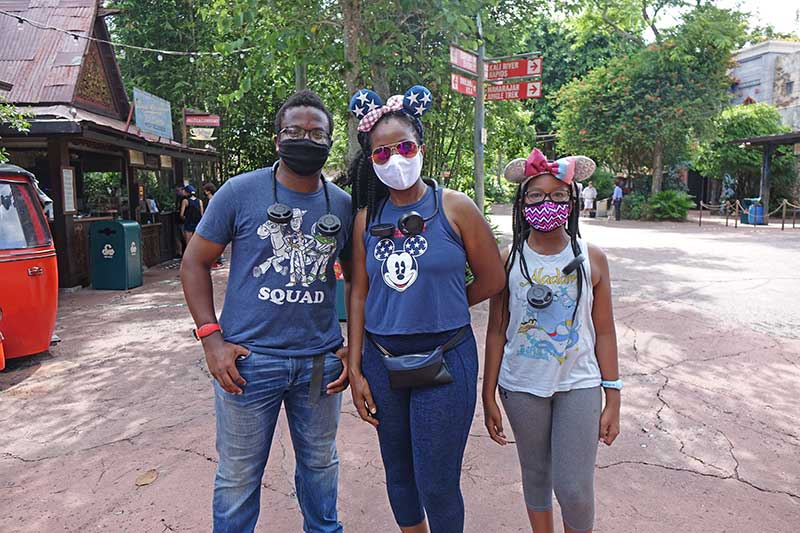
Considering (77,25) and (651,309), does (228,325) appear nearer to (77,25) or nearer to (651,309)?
(651,309)

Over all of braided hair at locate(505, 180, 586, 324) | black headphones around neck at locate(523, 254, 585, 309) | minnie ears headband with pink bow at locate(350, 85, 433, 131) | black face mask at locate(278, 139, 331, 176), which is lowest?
black headphones around neck at locate(523, 254, 585, 309)

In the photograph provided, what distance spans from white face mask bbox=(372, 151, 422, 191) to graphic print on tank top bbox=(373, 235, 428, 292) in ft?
0.68

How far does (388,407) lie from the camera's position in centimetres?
225

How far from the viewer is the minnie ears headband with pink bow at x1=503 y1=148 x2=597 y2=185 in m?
2.32

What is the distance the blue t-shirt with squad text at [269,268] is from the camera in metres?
2.27

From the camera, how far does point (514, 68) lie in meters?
8.50

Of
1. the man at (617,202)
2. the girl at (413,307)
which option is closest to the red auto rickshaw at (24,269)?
the girl at (413,307)

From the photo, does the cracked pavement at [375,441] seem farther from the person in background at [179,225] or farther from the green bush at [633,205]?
the green bush at [633,205]

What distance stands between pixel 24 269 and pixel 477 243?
475 cm

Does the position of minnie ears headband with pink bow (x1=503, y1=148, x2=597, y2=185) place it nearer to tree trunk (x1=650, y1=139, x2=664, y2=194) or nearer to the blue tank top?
the blue tank top

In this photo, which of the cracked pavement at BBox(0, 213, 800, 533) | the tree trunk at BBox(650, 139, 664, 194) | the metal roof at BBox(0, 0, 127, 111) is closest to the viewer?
the cracked pavement at BBox(0, 213, 800, 533)

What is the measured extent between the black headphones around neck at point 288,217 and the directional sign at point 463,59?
5547 mm

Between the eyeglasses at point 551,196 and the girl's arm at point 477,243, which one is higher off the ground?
the eyeglasses at point 551,196

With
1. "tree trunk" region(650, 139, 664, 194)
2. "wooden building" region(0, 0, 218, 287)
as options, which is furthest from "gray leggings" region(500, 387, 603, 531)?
"tree trunk" region(650, 139, 664, 194)
